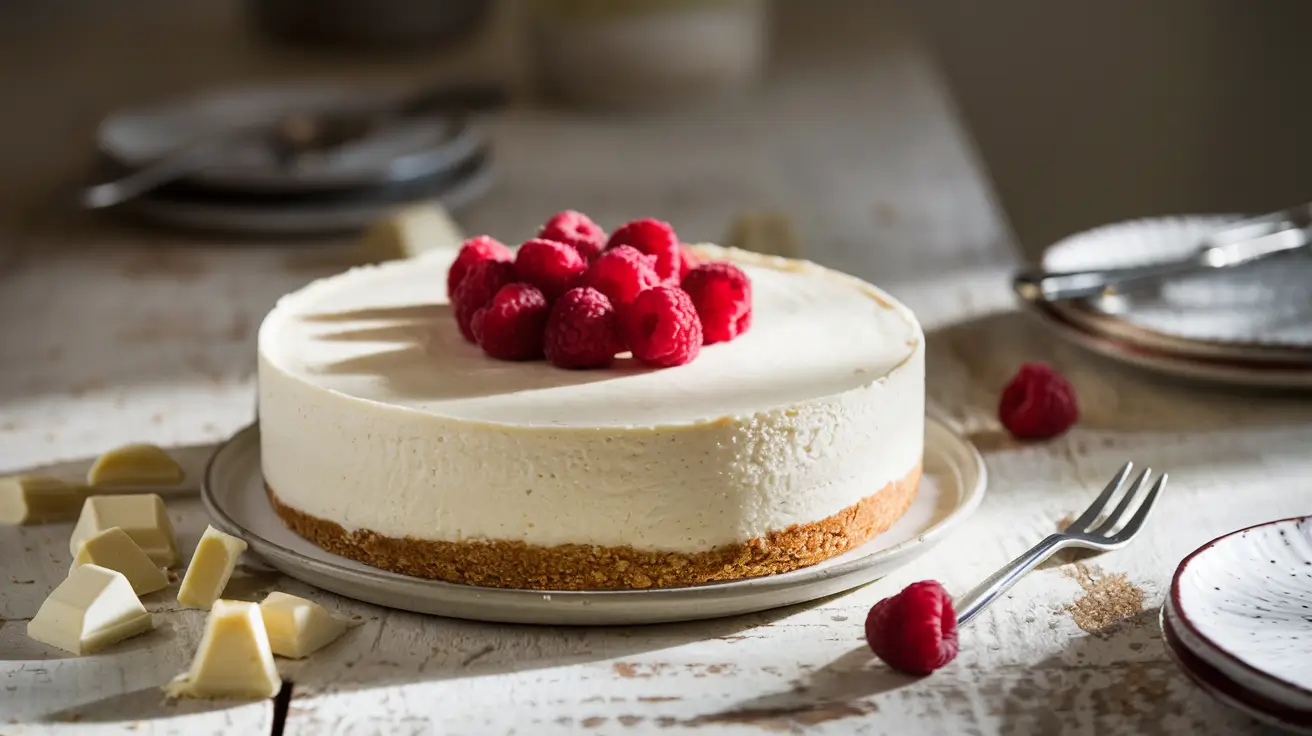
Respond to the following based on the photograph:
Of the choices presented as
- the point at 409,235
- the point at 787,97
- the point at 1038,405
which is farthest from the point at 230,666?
the point at 787,97

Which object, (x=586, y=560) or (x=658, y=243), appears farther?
(x=658, y=243)

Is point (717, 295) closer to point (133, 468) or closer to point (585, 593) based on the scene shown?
point (585, 593)

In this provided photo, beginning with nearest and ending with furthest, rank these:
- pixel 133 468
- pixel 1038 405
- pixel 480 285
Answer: pixel 480 285 → pixel 133 468 → pixel 1038 405

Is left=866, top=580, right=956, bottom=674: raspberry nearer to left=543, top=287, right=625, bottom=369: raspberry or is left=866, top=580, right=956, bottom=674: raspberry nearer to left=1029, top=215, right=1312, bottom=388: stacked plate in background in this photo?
left=543, top=287, right=625, bottom=369: raspberry

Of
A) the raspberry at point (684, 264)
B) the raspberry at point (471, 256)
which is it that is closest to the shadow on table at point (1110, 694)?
the raspberry at point (684, 264)

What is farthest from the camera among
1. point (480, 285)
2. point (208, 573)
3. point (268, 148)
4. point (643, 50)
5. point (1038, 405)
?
point (643, 50)

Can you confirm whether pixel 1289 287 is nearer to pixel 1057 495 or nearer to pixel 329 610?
pixel 1057 495

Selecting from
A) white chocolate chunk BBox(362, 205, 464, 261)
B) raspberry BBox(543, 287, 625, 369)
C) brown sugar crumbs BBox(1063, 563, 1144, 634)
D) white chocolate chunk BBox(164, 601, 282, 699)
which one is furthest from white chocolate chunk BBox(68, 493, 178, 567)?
white chocolate chunk BBox(362, 205, 464, 261)
